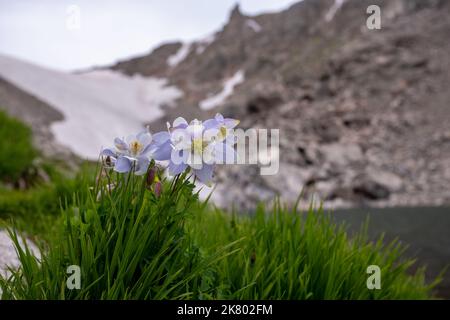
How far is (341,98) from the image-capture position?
35.2 m

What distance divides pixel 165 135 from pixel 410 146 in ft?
90.6

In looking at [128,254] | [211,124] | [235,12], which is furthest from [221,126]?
[235,12]

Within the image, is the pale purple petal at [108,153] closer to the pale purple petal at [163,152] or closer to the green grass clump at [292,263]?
the pale purple petal at [163,152]

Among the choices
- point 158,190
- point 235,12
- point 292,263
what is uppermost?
point 235,12

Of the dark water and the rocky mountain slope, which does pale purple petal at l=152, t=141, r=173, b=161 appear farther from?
the rocky mountain slope

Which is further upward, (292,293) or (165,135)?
(165,135)

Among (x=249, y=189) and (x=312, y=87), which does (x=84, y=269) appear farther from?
(x=312, y=87)

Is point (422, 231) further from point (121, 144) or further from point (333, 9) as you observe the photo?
point (333, 9)

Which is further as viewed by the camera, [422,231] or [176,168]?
[422,231]

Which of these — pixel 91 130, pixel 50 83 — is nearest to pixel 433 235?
pixel 91 130

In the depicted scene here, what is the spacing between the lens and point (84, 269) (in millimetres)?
1693

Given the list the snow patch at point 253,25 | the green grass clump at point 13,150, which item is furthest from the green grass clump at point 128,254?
the snow patch at point 253,25

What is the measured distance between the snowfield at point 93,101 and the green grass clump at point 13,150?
34.5 feet

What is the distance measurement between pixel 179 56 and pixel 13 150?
61088 mm
